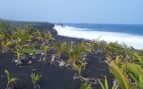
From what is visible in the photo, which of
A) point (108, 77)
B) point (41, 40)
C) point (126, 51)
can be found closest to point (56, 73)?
point (108, 77)

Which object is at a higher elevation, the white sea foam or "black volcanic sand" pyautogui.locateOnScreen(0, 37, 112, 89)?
"black volcanic sand" pyautogui.locateOnScreen(0, 37, 112, 89)

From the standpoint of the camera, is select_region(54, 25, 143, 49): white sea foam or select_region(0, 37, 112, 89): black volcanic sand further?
select_region(54, 25, 143, 49): white sea foam

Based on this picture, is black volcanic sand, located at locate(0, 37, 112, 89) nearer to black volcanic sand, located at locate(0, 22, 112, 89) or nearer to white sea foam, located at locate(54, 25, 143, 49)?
black volcanic sand, located at locate(0, 22, 112, 89)

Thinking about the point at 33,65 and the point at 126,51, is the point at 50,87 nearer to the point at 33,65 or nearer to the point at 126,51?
the point at 33,65

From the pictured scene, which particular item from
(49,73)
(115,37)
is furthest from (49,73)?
(115,37)

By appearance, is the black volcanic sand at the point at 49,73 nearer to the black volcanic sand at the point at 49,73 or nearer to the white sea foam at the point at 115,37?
the black volcanic sand at the point at 49,73

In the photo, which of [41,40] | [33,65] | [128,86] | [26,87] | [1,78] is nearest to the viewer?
[128,86]

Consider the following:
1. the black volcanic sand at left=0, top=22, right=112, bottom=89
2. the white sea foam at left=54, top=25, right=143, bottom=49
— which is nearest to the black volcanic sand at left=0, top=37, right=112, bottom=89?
the black volcanic sand at left=0, top=22, right=112, bottom=89

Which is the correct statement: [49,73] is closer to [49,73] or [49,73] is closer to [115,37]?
[49,73]

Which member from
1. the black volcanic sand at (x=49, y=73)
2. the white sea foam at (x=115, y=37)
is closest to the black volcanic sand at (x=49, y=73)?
the black volcanic sand at (x=49, y=73)
